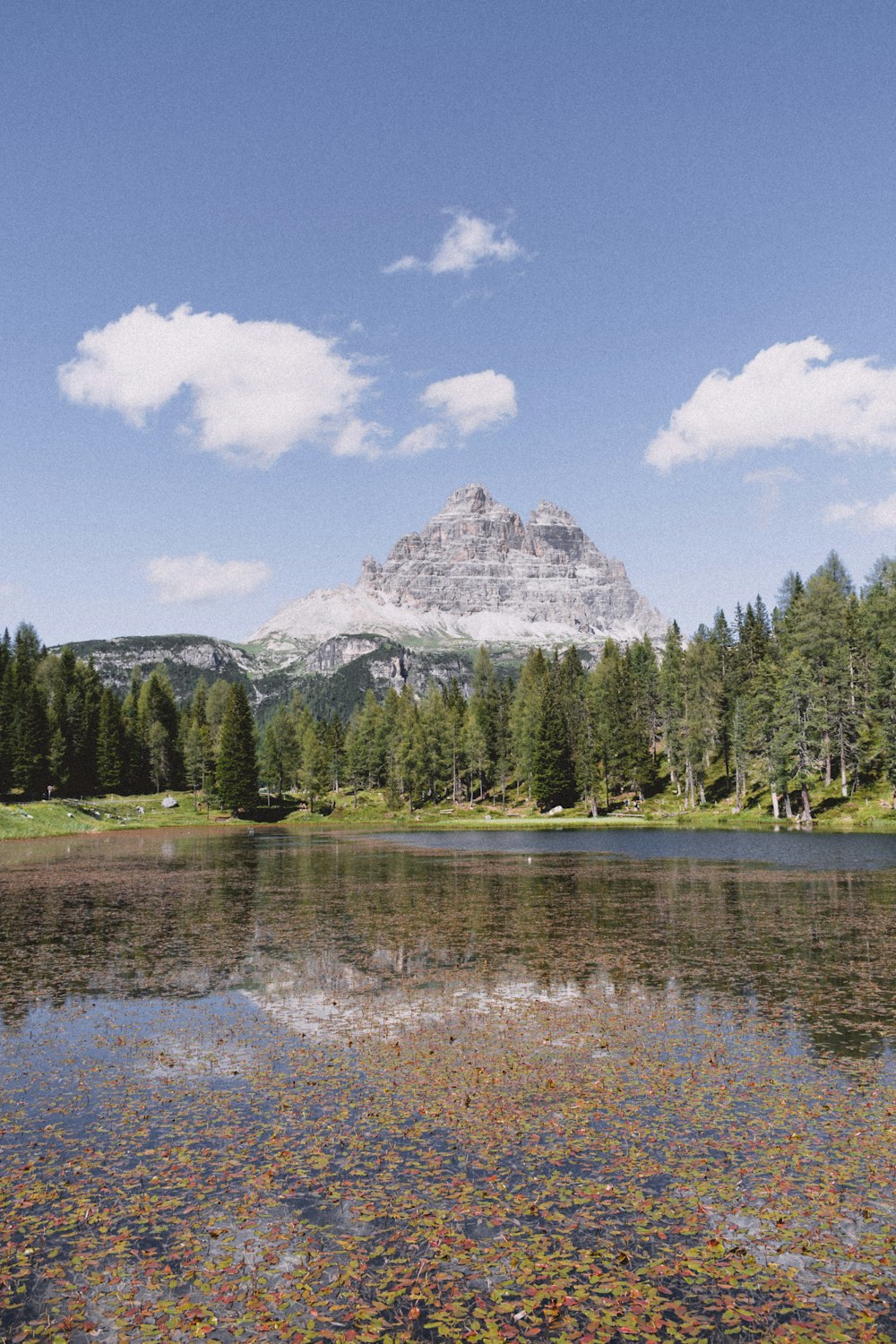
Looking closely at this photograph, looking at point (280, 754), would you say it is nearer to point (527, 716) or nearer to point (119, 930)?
point (527, 716)

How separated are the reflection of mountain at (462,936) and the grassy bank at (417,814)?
47.8 m

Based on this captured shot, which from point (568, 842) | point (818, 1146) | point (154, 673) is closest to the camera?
point (818, 1146)

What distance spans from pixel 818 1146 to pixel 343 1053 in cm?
941

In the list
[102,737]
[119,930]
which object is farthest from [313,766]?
[119,930]

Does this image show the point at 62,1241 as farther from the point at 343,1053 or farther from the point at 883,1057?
the point at 883,1057

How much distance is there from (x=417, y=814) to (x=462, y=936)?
385 ft

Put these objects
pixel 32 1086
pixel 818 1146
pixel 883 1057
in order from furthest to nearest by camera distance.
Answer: pixel 883 1057, pixel 32 1086, pixel 818 1146

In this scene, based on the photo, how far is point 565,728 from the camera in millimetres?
143000

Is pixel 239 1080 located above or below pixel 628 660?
below

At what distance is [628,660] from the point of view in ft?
568

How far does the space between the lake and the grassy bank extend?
72.4 meters

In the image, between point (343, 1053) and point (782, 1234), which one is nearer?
point (782, 1234)

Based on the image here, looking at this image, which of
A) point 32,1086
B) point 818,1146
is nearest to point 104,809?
point 32,1086

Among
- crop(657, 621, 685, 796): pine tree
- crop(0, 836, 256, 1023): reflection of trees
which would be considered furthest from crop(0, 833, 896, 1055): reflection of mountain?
crop(657, 621, 685, 796): pine tree
